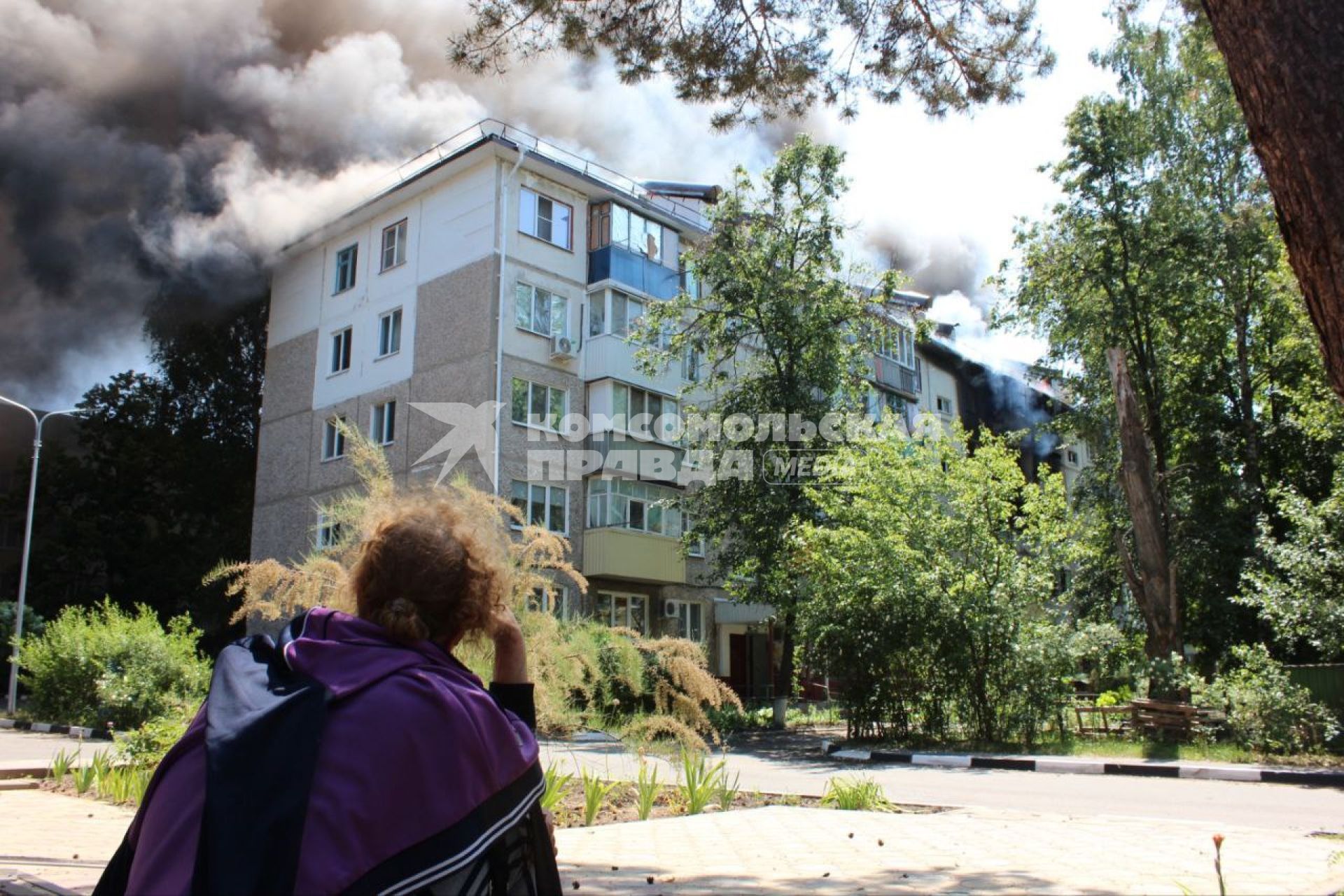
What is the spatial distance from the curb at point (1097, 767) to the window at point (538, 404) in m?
13.3

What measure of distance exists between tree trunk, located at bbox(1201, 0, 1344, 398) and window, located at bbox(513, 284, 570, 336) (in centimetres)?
2395

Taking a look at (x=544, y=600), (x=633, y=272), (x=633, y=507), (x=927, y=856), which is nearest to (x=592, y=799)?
(x=927, y=856)

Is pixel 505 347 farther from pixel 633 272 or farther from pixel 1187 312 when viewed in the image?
pixel 1187 312

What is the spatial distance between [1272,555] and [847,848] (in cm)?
1292

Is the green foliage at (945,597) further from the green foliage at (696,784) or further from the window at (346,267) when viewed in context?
the window at (346,267)

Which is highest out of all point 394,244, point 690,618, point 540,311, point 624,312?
point 394,244

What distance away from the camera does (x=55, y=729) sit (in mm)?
18094

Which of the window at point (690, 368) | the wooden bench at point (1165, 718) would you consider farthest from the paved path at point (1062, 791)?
the window at point (690, 368)

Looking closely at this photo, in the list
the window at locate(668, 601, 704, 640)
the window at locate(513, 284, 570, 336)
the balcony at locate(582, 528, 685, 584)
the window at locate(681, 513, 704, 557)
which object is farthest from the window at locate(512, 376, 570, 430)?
the window at locate(668, 601, 704, 640)

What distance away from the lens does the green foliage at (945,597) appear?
53.3ft

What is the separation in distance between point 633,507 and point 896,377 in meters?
16.1

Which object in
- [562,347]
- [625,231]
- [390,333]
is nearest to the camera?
[562,347]

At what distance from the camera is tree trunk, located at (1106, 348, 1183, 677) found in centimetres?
1714

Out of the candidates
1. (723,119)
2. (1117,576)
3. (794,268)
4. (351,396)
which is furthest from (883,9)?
(351,396)
